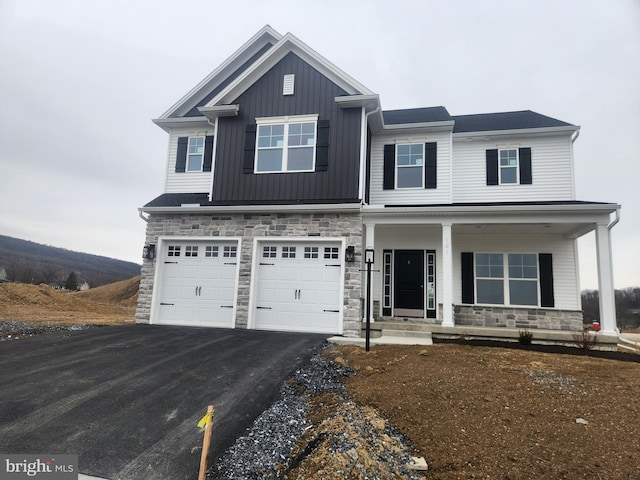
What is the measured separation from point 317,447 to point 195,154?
1016cm

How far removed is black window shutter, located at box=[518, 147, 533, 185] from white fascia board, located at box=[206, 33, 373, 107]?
5068 millimetres

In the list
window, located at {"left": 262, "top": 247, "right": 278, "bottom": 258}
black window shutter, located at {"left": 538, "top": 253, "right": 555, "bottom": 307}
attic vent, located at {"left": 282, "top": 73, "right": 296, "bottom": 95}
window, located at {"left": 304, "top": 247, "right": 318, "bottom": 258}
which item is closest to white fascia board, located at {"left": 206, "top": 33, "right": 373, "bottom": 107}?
attic vent, located at {"left": 282, "top": 73, "right": 296, "bottom": 95}

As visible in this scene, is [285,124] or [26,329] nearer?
[26,329]

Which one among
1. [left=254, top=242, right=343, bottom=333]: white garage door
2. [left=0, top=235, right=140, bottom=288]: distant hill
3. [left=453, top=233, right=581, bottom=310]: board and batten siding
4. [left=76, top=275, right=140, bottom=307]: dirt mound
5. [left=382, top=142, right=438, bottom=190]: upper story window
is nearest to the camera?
[left=254, top=242, right=343, bottom=333]: white garage door

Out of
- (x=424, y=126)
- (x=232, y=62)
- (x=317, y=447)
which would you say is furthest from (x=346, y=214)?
(x=232, y=62)

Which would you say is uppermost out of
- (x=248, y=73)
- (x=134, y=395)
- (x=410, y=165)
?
(x=248, y=73)

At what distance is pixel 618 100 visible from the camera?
13.8 meters

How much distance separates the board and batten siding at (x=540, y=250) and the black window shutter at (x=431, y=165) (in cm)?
181

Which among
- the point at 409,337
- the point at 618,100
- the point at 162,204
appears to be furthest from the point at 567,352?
the point at 618,100

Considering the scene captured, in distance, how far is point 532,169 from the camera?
10.4 m

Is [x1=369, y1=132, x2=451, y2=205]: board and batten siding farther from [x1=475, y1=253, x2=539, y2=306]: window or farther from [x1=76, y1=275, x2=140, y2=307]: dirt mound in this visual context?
[x1=76, y1=275, x2=140, y2=307]: dirt mound

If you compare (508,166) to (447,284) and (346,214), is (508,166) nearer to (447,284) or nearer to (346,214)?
(447,284)

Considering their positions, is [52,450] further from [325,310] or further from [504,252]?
[504,252]

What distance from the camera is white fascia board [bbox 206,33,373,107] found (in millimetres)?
9438
